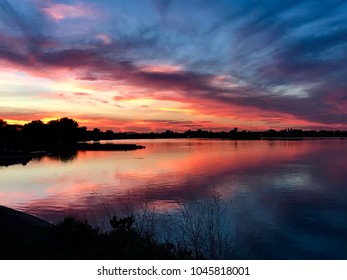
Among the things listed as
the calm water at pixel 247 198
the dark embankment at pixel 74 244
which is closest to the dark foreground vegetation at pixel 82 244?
the dark embankment at pixel 74 244

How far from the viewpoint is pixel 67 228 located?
1703cm

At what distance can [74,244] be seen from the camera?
52.0ft

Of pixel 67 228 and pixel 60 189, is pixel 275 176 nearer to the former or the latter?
pixel 60 189

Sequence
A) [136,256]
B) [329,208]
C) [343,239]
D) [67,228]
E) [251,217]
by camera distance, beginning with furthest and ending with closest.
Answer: [329,208]
[251,217]
[343,239]
[67,228]
[136,256]

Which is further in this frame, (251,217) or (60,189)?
(60,189)

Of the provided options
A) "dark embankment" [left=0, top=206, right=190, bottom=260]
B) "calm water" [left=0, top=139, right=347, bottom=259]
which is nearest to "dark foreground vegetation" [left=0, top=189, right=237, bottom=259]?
"dark embankment" [left=0, top=206, right=190, bottom=260]

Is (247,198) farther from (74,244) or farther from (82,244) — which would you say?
(74,244)

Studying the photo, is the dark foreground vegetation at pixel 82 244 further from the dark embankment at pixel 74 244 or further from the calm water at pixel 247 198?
the calm water at pixel 247 198

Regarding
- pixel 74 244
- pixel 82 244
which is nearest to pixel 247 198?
pixel 82 244

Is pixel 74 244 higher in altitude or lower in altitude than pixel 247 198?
higher

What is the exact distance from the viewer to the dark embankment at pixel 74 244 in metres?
12.8
